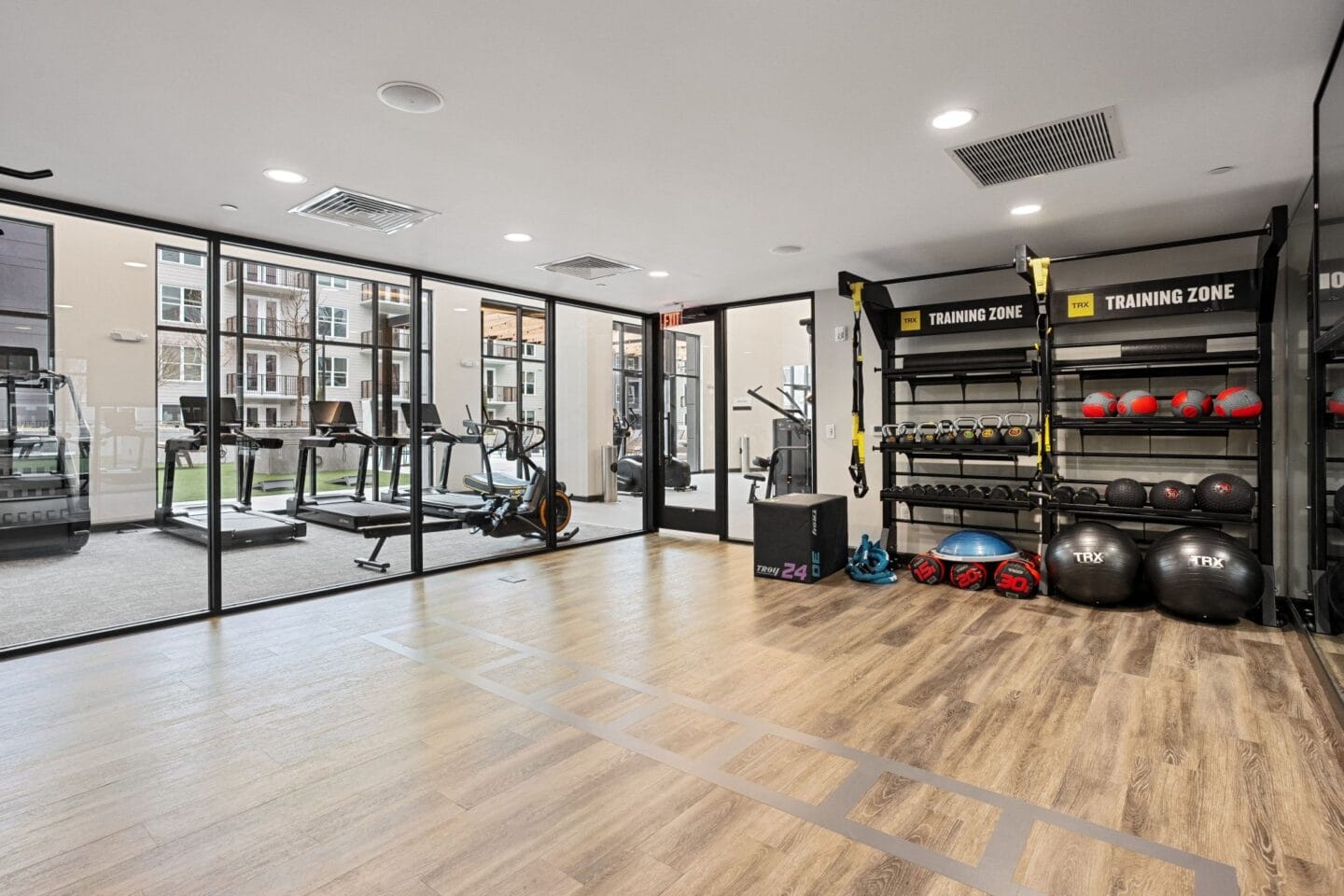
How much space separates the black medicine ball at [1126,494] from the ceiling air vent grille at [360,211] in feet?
15.6

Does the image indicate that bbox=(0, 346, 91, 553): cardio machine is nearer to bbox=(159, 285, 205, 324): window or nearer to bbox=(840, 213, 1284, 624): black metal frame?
Result: bbox=(159, 285, 205, 324): window

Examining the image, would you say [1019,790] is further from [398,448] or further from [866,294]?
[398,448]

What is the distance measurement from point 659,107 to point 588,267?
9.06 ft

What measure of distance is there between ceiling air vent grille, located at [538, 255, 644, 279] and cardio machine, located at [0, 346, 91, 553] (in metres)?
3.15

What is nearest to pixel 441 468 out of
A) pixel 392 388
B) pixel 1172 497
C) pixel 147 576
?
pixel 392 388

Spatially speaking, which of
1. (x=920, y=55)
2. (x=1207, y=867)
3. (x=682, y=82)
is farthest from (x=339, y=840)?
(x=920, y=55)

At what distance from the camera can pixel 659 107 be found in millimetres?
2812

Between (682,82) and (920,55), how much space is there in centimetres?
85

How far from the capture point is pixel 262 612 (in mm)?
4629

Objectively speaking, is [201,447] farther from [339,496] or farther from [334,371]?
[339,496]

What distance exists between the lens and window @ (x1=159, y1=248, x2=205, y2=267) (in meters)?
4.44

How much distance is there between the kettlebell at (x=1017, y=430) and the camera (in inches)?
201

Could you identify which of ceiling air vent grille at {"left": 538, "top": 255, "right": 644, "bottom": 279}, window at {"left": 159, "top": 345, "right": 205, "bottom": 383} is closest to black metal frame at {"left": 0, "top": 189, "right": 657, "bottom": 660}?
window at {"left": 159, "top": 345, "right": 205, "bottom": 383}

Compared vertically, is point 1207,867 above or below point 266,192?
below
